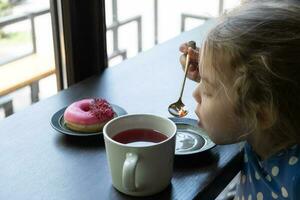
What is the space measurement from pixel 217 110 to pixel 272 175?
0.15 meters

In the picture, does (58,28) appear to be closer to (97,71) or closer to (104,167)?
(97,71)

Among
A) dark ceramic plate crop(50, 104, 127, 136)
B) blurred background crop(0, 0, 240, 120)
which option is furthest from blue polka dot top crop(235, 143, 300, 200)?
blurred background crop(0, 0, 240, 120)

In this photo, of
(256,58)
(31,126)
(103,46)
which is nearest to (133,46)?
(103,46)

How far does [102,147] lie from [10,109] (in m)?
0.89

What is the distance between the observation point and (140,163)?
670 mm

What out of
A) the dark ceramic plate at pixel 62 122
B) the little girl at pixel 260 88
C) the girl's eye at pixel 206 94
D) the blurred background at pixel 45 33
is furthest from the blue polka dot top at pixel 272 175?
the blurred background at pixel 45 33

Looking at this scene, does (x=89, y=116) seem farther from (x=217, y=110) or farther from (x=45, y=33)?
(x=45, y=33)

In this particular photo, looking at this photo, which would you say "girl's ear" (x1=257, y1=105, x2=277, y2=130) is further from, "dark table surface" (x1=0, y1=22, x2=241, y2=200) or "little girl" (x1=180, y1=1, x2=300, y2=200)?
"dark table surface" (x1=0, y1=22, x2=241, y2=200)

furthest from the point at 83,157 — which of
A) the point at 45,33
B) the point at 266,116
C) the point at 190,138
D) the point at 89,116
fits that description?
the point at 45,33

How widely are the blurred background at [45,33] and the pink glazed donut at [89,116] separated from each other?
223mm

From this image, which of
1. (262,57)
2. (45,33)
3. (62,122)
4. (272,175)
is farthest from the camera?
(45,33)

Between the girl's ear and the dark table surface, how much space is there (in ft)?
0.35

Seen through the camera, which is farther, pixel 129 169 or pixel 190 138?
pixel 190 138

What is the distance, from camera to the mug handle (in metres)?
0.65
